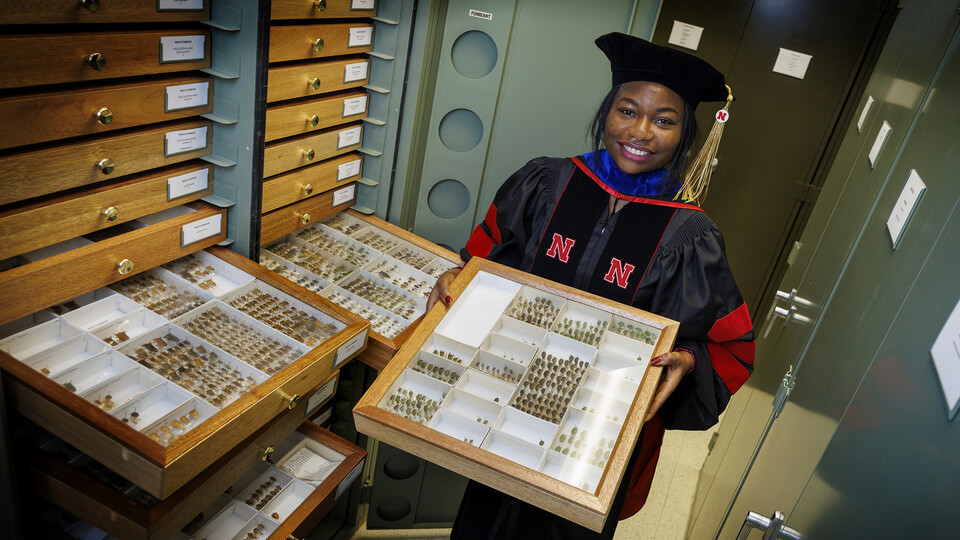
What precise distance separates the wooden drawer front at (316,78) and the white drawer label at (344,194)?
0.46 metres

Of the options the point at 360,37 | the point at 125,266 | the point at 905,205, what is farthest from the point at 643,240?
the point at 125,266

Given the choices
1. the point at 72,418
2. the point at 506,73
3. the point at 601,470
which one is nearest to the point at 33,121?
the point at 72,418

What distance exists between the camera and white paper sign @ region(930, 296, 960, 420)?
87cm

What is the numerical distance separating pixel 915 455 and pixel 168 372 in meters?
1.74

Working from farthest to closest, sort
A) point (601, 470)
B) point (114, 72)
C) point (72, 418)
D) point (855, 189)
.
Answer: point (855, 189) → point (114, 72) → point (601, 470) → point (72, 418)

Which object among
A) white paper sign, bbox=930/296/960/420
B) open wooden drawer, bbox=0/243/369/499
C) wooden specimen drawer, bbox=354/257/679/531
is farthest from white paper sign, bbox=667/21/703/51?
white paper sign, bbox=930/296/960/420

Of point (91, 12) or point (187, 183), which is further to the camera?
point (187, 183)

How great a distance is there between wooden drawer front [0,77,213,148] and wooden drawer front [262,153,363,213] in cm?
51

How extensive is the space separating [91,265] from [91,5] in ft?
2.26

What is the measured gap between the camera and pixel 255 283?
2320 millimetres

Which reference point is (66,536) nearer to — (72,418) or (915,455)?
(72,418)

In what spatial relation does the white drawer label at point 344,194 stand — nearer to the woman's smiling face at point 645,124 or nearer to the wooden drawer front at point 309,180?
the wooden drawer front at point 309,180

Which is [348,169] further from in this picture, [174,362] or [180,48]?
[174,362]

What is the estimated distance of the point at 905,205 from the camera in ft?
4.95
